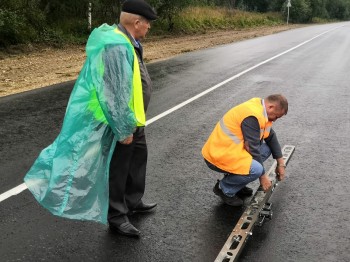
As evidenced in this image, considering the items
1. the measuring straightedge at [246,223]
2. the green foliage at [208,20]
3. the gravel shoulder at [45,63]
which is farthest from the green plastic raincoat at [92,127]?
the green foliage at [208,20]

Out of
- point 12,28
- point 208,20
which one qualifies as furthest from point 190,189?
point 208,20

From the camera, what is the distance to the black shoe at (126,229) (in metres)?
3.79

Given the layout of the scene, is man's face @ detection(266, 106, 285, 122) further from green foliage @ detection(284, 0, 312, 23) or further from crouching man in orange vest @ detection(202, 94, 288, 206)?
green foliage @ detection(284, 0, 312, 23)

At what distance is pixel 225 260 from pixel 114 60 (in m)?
1.71

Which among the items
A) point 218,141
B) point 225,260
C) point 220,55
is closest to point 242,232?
point 225,260

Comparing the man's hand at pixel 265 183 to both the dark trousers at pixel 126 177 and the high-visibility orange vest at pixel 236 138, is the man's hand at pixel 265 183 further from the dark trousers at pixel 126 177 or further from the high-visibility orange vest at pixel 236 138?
the dark trousers at pixel 126 177

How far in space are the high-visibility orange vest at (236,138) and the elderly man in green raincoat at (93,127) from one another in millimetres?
1016

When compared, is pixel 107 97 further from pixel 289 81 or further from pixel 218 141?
pixel 289 81

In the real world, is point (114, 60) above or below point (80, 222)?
above

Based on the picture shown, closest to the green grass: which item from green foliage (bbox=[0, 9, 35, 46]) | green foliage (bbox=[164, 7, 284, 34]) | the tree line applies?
green foliage (bbox=[164, 7, 284, 34])

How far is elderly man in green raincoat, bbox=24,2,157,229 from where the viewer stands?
3346mm

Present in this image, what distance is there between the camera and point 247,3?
64.9 meters

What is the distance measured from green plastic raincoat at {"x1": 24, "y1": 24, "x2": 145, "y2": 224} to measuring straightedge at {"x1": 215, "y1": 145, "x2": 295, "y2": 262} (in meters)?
1.02

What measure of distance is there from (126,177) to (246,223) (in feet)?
3.66
